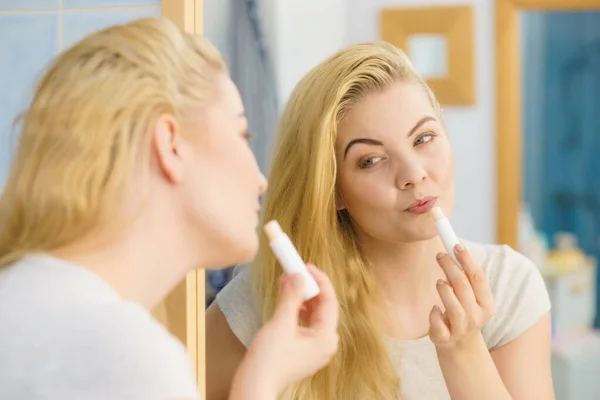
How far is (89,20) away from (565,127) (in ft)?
5.92

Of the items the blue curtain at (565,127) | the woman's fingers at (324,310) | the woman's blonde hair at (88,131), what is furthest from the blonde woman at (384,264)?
the blue curtain at (565,127)

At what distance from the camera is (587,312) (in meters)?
1.88

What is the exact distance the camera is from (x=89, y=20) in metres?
0.77

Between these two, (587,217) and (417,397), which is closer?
(417,397)

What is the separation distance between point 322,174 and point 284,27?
23 centimetres

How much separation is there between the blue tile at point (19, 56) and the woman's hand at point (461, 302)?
1.45 ft

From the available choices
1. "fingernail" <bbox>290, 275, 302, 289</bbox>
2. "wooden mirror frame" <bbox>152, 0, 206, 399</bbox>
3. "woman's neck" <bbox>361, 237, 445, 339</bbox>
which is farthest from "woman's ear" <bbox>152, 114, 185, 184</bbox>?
"woman's neck" <bbox>361, 237, 445, 339</bbox>

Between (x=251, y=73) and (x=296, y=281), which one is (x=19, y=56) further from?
(x=296, y=281)

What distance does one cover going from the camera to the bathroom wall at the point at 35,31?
77 cm

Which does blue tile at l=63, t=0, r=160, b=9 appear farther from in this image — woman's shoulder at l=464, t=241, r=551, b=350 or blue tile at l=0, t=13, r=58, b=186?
woman's shoulder at l=464, t=241, r=551, b=350

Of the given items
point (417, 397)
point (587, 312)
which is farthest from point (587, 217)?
point (417, 397)

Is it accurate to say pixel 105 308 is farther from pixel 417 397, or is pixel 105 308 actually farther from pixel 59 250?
pixel 417 397

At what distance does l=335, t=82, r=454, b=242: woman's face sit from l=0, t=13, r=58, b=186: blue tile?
1.01ft

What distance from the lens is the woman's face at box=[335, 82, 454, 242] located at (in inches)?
29.1
